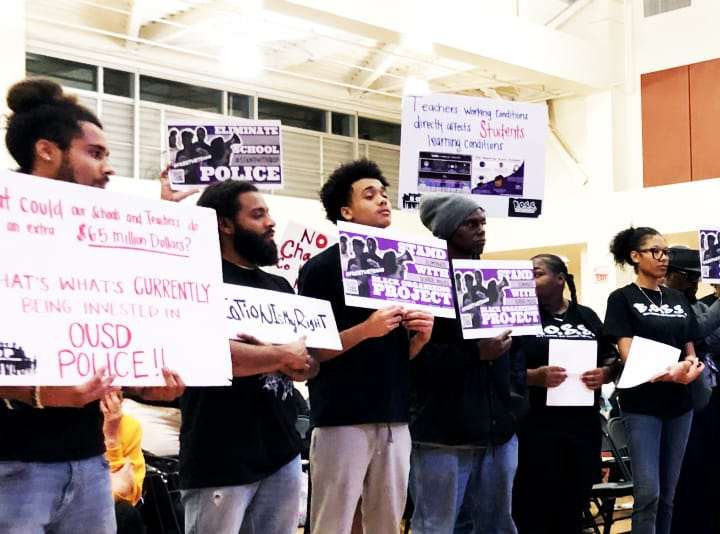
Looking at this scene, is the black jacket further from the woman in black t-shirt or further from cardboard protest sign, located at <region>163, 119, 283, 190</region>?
cardboard protest sign, located at <region>163, 119, 283, 190</region>

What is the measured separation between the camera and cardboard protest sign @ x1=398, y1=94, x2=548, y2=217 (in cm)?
518

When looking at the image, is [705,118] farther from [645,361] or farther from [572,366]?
[572,366]

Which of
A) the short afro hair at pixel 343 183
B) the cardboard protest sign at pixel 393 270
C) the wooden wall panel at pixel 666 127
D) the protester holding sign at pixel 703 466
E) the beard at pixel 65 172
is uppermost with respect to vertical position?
the wooden wall panel at pixel 666 127

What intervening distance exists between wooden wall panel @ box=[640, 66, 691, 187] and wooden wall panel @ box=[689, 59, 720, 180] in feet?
0.27

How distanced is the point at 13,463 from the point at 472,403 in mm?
2065

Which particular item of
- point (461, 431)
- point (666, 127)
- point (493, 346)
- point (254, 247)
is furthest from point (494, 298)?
point (666, 127)

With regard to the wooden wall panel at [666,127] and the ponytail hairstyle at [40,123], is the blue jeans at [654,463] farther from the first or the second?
the wooden wall panel at [666,127]

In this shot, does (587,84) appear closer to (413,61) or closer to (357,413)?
(413,61)

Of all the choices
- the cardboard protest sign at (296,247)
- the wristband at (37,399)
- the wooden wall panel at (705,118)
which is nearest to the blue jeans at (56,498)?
the wristband at (37,399)

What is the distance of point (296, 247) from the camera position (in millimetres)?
5105

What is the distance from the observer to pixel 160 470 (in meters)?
5.18

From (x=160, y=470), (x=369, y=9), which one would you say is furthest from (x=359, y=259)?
(x=369, y=9)

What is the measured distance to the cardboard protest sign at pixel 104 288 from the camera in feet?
7.50

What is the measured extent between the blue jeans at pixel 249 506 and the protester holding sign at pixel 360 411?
305 mm
